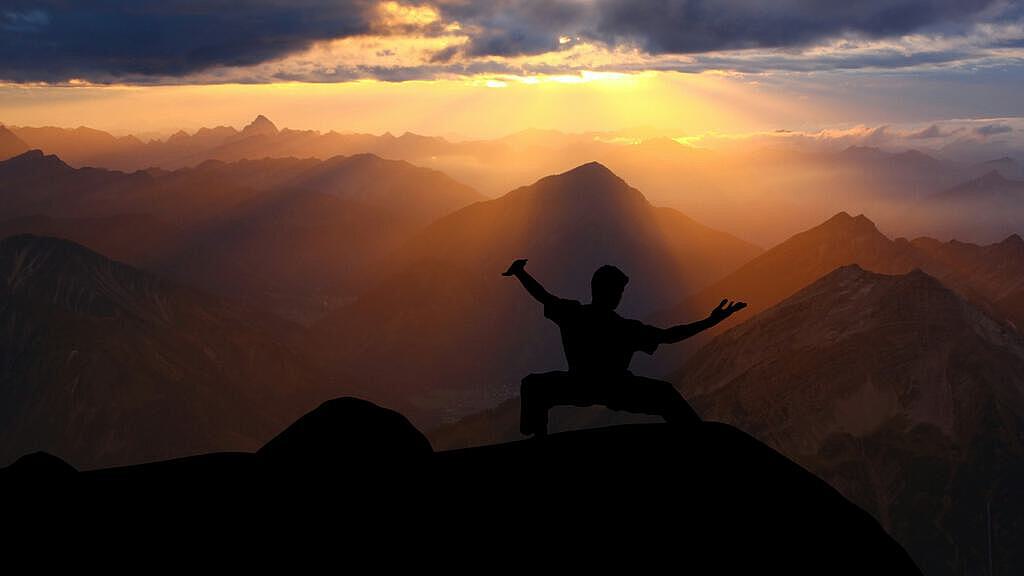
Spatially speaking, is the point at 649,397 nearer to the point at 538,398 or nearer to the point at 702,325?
the point at 702,325

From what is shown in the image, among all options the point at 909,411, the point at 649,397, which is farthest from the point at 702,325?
the point at 909,411

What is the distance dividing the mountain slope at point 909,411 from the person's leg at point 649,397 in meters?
163

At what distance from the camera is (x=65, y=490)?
30.1ft

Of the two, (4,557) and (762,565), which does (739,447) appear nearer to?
(762,565)

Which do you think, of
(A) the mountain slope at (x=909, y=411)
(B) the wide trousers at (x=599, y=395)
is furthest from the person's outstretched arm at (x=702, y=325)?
(A) the mountain slope at (x=909, y=411)

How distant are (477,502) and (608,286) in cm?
289

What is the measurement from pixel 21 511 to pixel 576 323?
5.87 meters

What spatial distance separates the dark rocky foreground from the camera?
9031 millimetres

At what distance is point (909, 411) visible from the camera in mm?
178500

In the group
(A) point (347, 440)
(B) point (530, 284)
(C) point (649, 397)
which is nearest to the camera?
(A) point (347, 440)

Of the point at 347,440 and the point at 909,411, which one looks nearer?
the point at 347,440

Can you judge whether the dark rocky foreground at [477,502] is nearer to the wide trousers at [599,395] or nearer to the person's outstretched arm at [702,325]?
the wide trousers at [599,395]

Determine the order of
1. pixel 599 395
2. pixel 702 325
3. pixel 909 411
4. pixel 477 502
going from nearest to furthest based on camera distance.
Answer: pixel 477 502
pixel 702 325
pixel 599 395
pixel 909 411

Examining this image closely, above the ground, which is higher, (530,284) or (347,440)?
(530,284)
